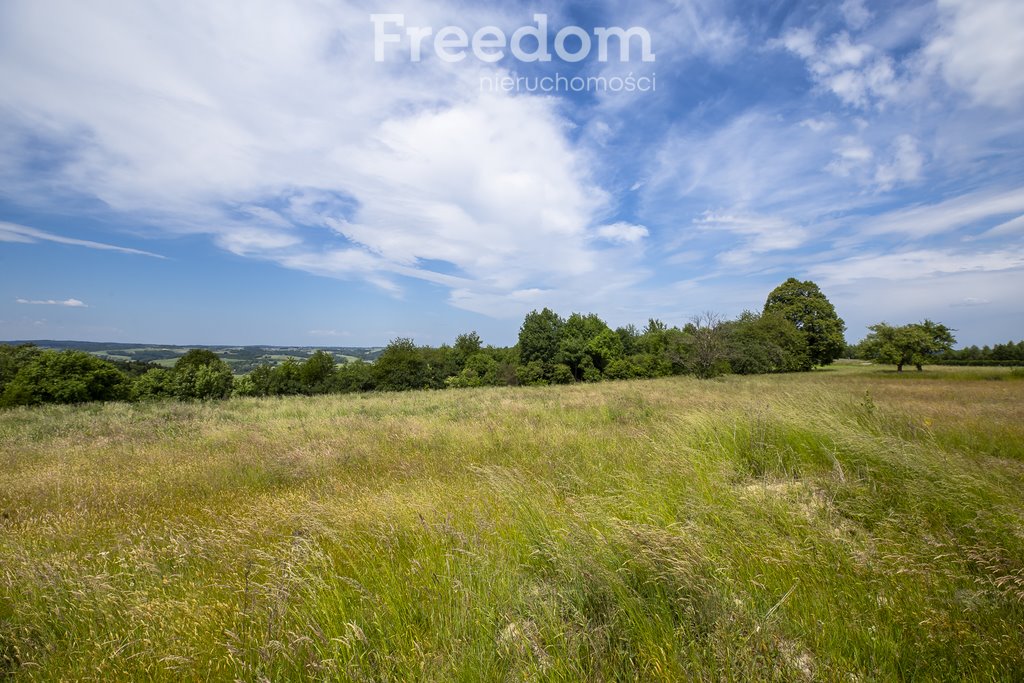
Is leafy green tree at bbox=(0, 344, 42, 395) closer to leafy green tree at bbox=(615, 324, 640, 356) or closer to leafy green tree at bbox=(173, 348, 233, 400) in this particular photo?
leafy green tree at bbox=(173, 348, 233, 400)

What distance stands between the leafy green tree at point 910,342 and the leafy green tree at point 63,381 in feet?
207

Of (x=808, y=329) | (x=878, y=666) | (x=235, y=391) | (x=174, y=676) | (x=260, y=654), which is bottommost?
(x=235, y=391)

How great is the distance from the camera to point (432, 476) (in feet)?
18.1

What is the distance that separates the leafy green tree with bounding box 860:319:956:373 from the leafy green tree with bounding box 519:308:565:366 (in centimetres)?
2991

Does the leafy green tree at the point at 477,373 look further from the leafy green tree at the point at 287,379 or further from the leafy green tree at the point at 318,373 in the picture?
the leafy green tree at the point at 287,379

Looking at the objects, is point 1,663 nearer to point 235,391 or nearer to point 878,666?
point 878,666

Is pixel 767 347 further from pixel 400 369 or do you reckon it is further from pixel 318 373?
pixel 318 373

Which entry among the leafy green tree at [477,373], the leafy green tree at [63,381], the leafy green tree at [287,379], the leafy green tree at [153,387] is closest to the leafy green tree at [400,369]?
the leafy green tree at [477,373]

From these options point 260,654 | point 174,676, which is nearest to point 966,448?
point 260,654

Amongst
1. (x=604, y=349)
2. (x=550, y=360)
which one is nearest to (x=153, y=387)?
(x=550, y=360)

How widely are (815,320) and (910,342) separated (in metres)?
12.0

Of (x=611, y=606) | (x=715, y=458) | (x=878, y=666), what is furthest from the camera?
(x=715, y=458)

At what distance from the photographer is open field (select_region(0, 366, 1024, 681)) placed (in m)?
2.00

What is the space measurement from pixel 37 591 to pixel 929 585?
250 inches
